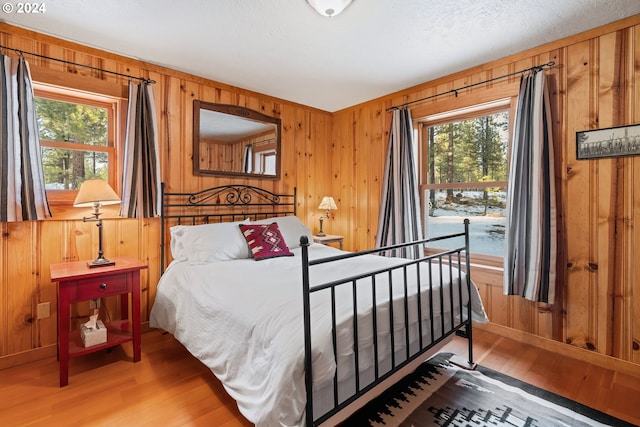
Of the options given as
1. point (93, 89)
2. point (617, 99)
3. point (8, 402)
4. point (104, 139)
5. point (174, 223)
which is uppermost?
point (93, 89)

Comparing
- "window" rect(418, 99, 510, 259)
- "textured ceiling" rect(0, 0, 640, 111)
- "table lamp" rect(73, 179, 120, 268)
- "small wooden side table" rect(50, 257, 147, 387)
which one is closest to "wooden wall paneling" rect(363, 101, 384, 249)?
"window" rect(418, 99, 510, 259)

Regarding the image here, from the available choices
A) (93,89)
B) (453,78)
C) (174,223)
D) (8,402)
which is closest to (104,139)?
(93,89)

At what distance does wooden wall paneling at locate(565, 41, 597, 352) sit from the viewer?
7.48ft

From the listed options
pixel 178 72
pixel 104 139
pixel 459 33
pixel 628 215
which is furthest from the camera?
pixel 178 72

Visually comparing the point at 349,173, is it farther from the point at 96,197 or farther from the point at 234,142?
the point at 96,197

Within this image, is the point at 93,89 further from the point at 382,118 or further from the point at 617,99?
the point at 617,99

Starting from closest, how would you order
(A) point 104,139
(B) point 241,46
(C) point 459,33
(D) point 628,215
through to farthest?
(D) point 628,215
(C) point 459,33
(B) point 241,46
(A) point 104,139

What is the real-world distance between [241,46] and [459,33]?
1.68 meters

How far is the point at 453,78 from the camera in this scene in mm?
3014

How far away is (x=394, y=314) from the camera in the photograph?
1621mm

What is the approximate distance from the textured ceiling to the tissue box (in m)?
2.15

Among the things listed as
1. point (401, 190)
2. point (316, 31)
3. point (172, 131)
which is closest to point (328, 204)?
point (401, 190)

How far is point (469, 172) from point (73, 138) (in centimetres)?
354

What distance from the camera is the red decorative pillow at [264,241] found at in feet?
8.57
